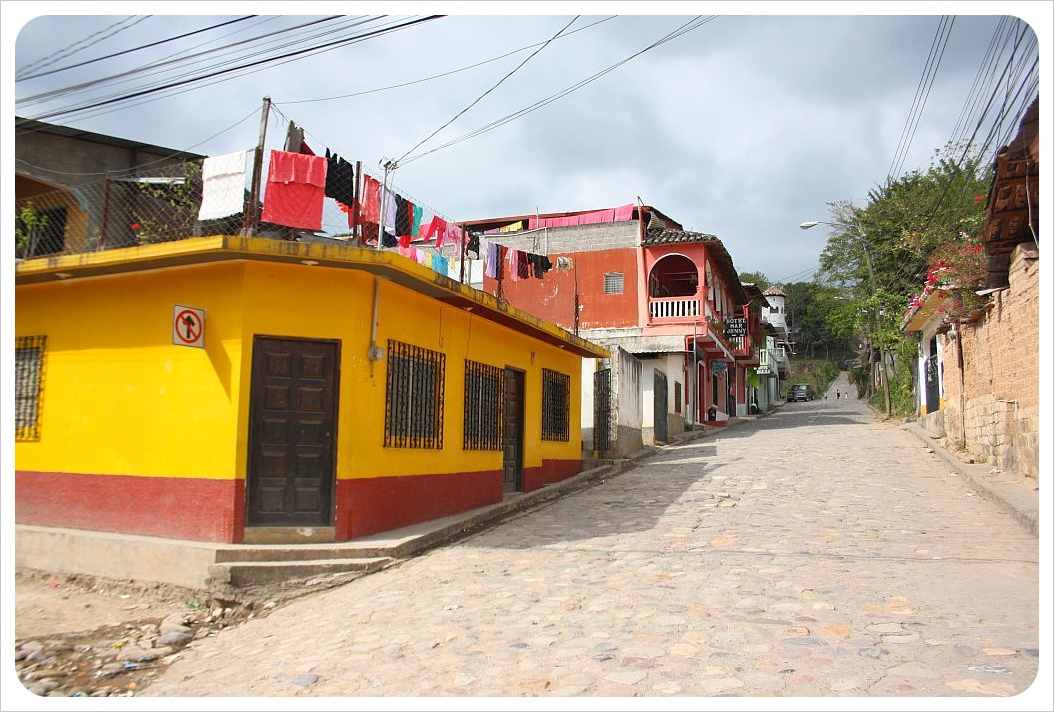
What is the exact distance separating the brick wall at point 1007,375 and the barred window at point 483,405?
6.74 meters

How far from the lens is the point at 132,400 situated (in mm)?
7973

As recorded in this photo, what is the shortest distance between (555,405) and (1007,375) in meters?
6.97

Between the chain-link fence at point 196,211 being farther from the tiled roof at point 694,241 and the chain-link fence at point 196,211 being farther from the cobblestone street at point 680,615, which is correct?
the tiled roof at point 694,241

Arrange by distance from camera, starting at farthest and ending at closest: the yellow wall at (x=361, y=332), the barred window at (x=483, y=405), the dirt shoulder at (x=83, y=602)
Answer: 1. the barred window at (x=483, y=405)
2. the yellow wall at (x=361, y=332)
3. the dirt shoulder at (x=83, y=602)

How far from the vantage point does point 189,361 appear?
300 inches

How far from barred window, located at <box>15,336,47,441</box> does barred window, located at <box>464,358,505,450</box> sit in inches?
200

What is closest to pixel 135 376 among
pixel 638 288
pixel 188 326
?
pixel 188 326

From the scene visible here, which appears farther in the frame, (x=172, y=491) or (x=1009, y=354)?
(x=1009, y=354)

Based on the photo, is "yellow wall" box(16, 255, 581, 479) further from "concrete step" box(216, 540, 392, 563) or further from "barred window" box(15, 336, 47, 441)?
"concrete step" box(216, 540, 392, 563)

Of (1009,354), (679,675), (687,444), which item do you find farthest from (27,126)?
(687,444)

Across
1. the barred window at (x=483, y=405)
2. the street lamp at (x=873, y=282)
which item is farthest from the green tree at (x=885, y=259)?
the barred window at (x=483, y=405)

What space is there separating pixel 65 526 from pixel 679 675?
706 centimetres

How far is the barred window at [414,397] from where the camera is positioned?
8.50m

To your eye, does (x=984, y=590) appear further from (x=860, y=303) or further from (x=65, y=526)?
(x=860, y=303)
